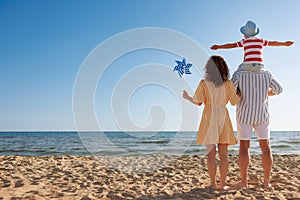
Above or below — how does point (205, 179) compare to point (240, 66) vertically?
below

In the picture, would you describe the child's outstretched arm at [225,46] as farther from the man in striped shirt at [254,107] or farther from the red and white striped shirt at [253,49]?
the man in striped shirt at [254,107]

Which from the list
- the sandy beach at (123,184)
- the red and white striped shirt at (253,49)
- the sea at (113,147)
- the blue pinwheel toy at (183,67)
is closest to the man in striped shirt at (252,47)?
the red and white striped shirt at (253,49)

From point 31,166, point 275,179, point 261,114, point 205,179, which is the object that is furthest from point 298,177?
point 31,166

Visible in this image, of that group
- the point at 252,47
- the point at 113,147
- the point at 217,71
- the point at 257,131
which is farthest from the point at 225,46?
the point at 113,147

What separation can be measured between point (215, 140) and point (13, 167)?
12.7ft

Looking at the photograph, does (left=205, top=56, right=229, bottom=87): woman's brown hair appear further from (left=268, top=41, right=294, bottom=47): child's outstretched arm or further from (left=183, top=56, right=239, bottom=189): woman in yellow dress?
(left=268, top=41, right=294, bottom=47): child's outstretched arm

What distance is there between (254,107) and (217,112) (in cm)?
44

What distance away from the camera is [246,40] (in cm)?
369

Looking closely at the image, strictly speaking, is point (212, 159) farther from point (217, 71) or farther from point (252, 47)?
point (252, 47)

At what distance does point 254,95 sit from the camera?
3525mm

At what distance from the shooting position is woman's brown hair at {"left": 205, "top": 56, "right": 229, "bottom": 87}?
3473 millimetres

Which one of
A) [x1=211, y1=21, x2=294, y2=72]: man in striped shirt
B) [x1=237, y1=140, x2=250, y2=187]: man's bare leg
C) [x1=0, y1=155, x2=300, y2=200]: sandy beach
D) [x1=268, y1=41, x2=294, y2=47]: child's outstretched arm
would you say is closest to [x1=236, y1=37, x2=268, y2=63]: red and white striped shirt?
[x1=211, y1=21, x2=294, y2=72]: man in striped shirt

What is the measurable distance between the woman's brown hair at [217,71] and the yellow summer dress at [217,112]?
0.16 feet

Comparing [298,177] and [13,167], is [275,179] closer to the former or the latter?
[298,177]
